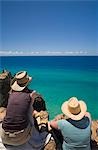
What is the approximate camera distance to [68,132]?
4.08 meters

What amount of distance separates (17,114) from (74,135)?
2.03 ft

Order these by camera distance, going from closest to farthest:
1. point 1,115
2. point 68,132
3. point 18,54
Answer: point 68,132
point 1,115
point 18,54

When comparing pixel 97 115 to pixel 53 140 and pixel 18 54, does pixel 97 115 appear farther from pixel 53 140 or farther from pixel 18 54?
pixel 18 54

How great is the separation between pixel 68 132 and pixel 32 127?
47 cm

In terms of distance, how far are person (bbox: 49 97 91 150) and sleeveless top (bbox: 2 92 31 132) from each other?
33 centimetres

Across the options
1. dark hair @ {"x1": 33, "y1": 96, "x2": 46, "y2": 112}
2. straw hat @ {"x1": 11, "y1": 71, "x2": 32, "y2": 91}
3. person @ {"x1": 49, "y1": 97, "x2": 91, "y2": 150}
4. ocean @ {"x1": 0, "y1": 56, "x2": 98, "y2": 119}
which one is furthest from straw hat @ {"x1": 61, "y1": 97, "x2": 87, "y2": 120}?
ocean @ {"x1": 0, "y1": 56, "x2": 98, "y2": 119}

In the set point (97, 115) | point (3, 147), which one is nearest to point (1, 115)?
point (3, 147)

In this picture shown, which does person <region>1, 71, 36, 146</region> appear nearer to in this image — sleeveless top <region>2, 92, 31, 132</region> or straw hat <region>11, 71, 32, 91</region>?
sleeveless top <region>2, 92, 31, 132</region>

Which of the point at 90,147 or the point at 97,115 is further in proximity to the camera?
the point at 97,115

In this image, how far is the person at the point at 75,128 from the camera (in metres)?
4.07

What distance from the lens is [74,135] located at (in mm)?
4070

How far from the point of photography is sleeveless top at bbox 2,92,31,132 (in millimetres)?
4211

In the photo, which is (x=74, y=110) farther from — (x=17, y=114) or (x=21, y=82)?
(x=21, y=82)

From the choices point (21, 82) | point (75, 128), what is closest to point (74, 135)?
point (75, 128)
